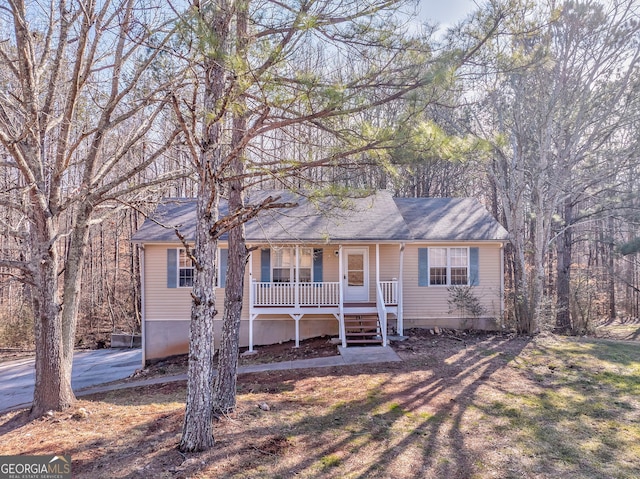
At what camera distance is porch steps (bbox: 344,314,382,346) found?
1038 cm

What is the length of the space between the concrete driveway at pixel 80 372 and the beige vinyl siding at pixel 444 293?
8.23 m

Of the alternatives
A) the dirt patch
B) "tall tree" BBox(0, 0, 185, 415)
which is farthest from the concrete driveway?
"tall tree" BBox(0, 0, 185, 415)

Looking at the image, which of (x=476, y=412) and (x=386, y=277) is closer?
(x=476, y=412)

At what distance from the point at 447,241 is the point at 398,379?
5.36 meters

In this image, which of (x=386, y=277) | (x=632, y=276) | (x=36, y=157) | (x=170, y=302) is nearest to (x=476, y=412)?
(x=386, y=277)

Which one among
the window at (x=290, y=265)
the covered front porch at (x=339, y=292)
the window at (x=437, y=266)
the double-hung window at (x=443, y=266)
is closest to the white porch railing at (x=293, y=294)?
the covered front porch at (x=339, y=292)

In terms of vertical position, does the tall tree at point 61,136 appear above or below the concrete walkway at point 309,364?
above

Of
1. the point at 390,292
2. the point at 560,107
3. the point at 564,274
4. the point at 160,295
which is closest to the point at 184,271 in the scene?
the point at 160,295

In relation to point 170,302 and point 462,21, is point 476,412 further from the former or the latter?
point 170,302

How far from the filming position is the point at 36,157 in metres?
5.99

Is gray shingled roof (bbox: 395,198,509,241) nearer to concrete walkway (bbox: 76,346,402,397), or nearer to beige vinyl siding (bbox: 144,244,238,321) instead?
concrete walkway (bbox: 76,346,402,397)

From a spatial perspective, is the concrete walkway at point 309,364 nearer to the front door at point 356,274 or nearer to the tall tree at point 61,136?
the front door at point 356,274

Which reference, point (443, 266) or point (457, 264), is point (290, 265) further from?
point (457, 264)

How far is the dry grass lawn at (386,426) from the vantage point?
4141 mm
